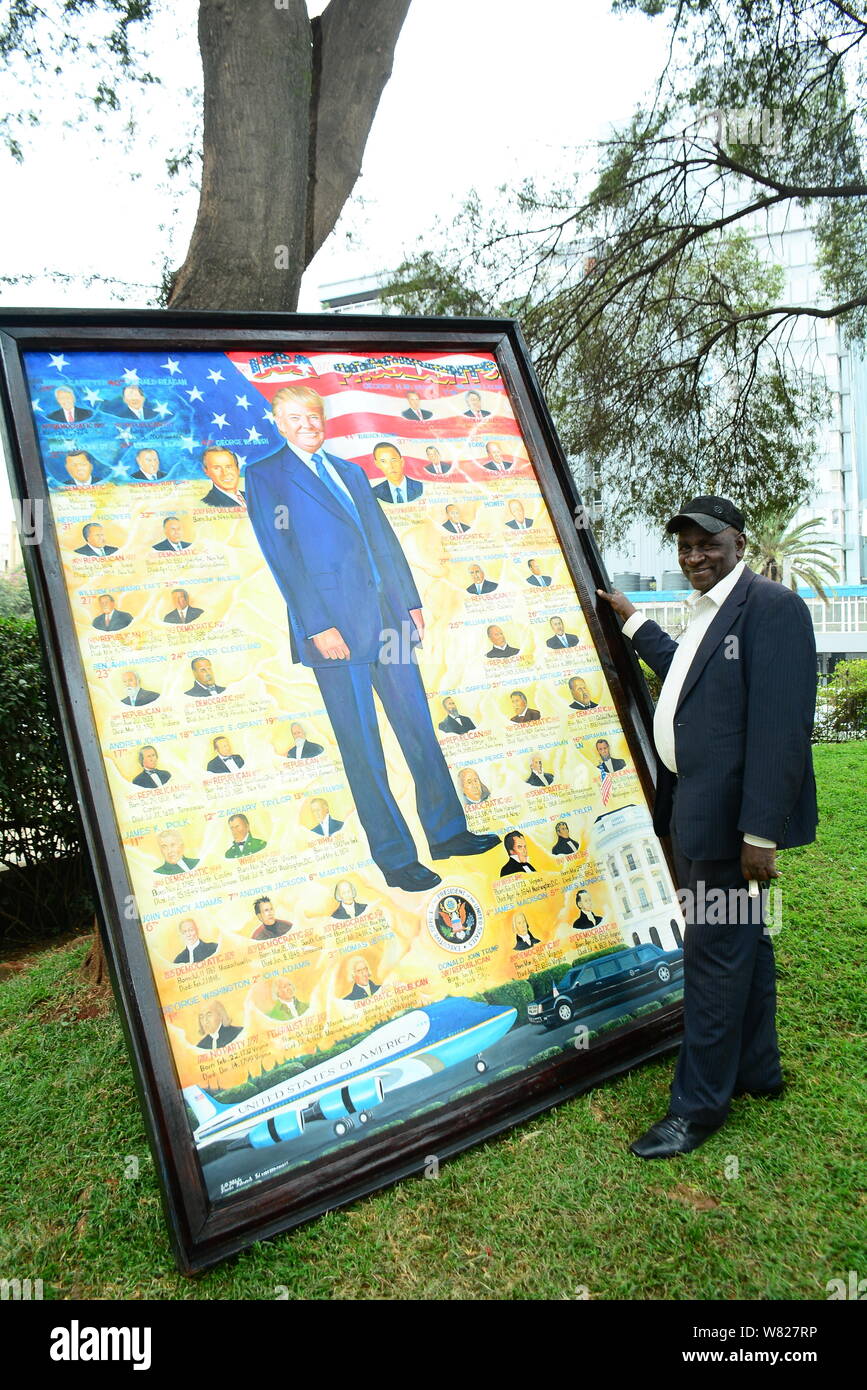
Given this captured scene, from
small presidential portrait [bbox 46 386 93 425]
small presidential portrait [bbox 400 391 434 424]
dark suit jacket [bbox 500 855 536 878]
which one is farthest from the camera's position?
small presidential portrait [bbox 400 391 434 424]

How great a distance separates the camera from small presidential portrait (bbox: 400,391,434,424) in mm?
3293

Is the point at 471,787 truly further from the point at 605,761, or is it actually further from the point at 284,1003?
the point at 284,1003

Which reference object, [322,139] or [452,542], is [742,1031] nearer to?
[452,542]

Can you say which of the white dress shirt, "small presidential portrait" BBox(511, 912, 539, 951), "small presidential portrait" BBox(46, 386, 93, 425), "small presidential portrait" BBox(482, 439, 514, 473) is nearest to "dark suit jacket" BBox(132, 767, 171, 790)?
"small presidential portrait" BBox(46, 386, 93, 425)

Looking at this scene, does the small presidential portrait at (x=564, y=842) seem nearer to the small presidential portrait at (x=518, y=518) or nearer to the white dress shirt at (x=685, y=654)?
the white dress shirt at (x=685, y=654)

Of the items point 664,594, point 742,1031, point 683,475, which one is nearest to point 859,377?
point 664,594

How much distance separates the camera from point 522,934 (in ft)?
9.56

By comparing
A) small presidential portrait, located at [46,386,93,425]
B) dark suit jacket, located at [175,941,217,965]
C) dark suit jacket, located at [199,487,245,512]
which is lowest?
dark suit jacket, located at [175,941,217,965]

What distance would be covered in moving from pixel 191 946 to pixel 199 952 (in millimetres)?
28

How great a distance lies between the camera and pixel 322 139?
4988mm

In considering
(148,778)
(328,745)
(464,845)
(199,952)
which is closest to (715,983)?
(464,845)

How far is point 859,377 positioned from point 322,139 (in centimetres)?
4115

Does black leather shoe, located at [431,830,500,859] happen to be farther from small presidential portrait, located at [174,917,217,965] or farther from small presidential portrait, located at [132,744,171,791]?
small presidential portrait, located at [132,744,171,791]

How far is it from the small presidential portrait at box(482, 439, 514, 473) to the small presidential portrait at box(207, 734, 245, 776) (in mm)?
1535
